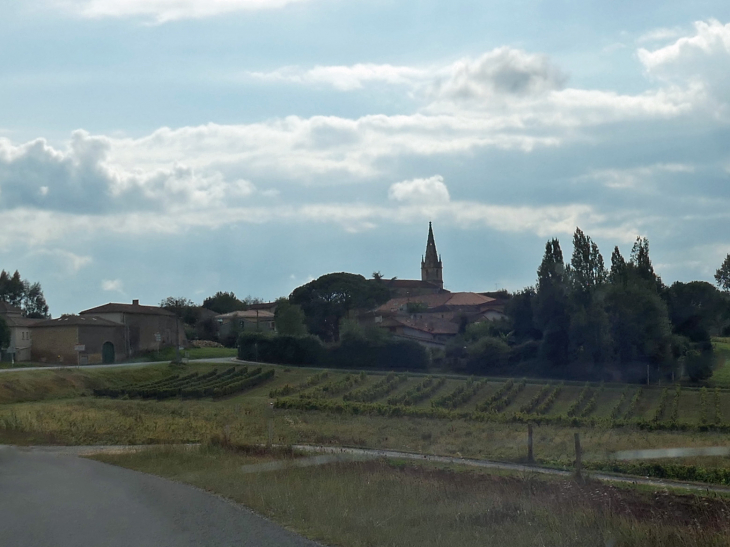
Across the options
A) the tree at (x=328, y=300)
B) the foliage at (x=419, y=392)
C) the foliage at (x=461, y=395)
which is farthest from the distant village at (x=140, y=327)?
the foliage at (x=461, y=395)

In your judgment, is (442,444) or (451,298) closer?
(442,444)

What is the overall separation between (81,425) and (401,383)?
33.4m

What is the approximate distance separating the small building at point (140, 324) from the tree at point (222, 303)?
57656 mm

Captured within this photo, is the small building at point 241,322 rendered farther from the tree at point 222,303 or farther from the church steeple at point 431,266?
the church steeple at point 431,266

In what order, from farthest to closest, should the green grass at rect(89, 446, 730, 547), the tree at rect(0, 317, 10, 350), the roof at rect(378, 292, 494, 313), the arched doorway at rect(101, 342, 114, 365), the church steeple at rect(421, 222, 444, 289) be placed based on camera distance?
1. the church steeple at rect(421, 222, 444, 289)
2. the roof at rect(378, 292, 494, 313)
3. the arched doorway at rect(101, 342, 114, 365)
4. the tree at rect(0, 317, 10, 350)
5. the green grass at rect(89, 446, 730, 547)

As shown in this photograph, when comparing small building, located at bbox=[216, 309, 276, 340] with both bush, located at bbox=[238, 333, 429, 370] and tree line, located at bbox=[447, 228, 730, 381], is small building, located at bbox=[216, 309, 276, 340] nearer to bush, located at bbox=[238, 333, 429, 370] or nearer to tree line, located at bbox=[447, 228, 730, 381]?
bush, located at bbox=[238, 333, 429, 370]

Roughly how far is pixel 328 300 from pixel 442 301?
85.4 ft

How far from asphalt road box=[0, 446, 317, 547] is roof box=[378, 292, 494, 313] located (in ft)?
321

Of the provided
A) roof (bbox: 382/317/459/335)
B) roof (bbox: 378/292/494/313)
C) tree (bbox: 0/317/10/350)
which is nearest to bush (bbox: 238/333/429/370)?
roof (bbox: 382/317/459/335)

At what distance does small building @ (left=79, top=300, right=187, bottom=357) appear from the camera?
79.5m

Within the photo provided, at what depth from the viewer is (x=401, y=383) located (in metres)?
62.0

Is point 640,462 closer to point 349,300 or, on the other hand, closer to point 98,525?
point 98,525

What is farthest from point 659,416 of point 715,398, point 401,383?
point 401,383

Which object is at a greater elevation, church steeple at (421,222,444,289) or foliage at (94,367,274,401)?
church steeple at (421,222,444,289)
